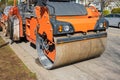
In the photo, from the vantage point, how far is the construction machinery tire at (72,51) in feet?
18.2

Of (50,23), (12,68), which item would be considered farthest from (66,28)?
(12,68)

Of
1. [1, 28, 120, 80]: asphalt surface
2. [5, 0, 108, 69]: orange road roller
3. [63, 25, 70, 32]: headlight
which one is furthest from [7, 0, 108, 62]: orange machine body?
[1, 28, 120, 80]: asphalt surface

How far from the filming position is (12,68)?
6078 millimetres

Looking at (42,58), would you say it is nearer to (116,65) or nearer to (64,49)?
(64,49)

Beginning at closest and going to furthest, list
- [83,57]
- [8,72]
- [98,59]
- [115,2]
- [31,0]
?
[8,72] < [83,57] < [98,59] < [31,0] < [115,2]

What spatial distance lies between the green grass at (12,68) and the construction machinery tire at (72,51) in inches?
24.0

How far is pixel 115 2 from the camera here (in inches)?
1797

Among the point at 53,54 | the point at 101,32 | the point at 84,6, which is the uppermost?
the point at 84,6

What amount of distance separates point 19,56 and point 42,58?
126 cm

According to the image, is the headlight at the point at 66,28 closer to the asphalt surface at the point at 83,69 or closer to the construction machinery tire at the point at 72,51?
the construction machinery tire at the point at 72,51

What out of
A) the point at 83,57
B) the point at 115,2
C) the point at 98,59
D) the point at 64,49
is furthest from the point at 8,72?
the point at 115,2

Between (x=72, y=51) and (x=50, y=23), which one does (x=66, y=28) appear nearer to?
(x=50, y=23)

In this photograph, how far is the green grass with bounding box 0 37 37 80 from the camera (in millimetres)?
5426

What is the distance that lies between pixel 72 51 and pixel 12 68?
172cm
